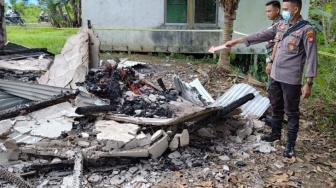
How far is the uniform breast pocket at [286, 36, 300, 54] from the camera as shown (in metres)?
3.72

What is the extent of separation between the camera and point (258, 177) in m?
3.65

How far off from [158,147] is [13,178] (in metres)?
1.49

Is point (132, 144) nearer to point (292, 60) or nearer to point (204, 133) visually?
point (204, 133)

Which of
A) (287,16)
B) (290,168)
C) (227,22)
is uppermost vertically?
(227,22)

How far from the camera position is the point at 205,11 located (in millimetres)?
10383

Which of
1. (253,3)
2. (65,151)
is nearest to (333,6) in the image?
(253,3)

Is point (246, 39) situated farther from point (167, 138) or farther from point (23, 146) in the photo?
point (23, 146)

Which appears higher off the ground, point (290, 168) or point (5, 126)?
point (5, 126)

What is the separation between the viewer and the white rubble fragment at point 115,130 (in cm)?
382

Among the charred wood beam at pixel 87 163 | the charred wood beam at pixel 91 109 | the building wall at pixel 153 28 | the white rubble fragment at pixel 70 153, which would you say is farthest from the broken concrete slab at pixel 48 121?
the building wall at pixel 153 28

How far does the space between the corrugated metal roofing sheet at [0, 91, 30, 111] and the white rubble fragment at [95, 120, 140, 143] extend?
5.11 ft

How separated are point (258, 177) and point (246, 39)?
177 cm

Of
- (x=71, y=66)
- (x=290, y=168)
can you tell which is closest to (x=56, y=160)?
(x=290, y=168)

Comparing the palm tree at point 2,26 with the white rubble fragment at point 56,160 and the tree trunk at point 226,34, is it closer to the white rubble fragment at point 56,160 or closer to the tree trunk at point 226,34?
the tree trunk at point 226,34
